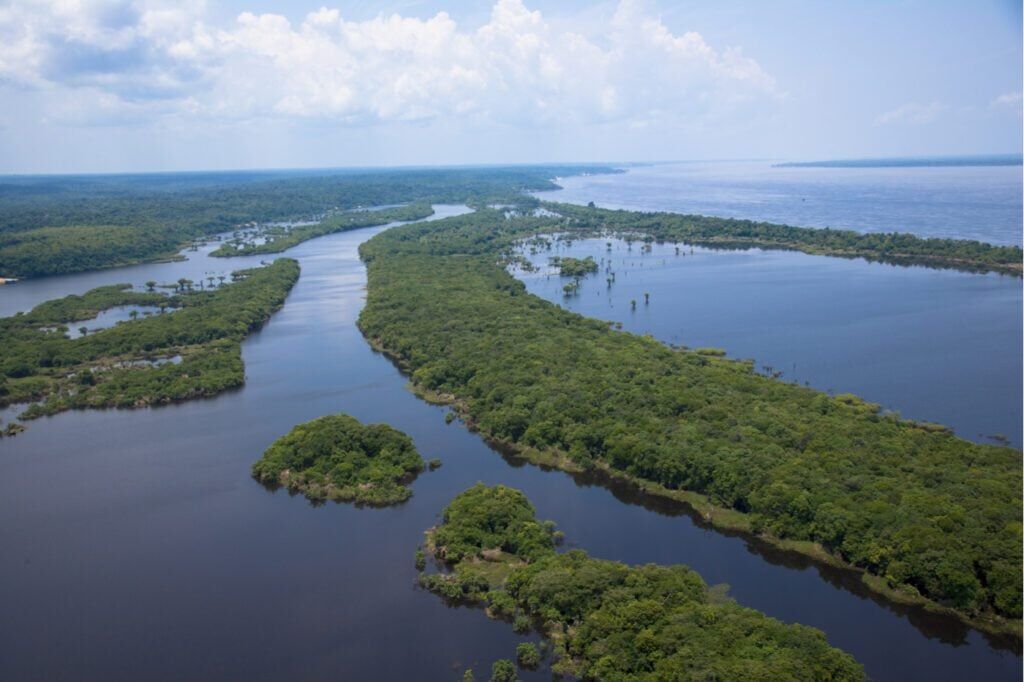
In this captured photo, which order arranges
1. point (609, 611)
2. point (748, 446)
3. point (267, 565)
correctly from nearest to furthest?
1. point (609, 611)
2. point (267, 565)
3. point (748, 446)

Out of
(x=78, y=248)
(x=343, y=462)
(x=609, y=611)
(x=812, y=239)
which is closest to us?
(x=609, y=611)

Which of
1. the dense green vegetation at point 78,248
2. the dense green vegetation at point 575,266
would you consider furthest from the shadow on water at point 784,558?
the dense green vegetation at point 78,248

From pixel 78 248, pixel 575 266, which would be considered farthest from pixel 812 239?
pixel 78 248

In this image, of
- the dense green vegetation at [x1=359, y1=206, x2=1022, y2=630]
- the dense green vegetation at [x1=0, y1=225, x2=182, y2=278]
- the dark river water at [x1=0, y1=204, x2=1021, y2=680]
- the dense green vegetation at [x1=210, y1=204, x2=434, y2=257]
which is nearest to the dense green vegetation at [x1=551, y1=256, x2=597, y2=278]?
the dense green vegetation at [x1=359, y1=206, x2=1022, y2=630]

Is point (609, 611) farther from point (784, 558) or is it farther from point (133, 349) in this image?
point (133, 349)

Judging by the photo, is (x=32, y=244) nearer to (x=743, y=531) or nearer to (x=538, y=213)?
(x=538, y=213)

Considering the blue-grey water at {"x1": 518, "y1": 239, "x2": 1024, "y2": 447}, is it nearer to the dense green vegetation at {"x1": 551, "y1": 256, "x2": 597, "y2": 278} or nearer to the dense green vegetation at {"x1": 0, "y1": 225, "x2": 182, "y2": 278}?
the dense green vegetation at {"x1": 551, "y1": 256, "x2": 597, "y2": 278}

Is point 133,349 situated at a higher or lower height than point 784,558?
higher
